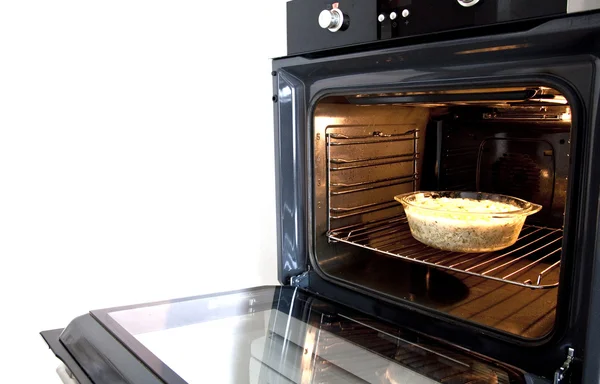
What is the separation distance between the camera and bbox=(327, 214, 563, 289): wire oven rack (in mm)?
1070

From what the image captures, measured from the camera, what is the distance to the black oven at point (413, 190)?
688 mm

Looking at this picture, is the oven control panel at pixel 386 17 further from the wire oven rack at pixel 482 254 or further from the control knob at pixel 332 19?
the wire oven rack at pixel 482 254

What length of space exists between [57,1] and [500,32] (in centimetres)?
100

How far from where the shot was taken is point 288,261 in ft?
3.80

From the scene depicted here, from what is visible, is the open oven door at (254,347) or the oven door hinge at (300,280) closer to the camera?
the open oven door at (254,347)

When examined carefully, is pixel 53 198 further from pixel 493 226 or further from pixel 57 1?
pixel 493 226

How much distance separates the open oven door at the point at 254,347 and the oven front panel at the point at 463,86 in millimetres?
38

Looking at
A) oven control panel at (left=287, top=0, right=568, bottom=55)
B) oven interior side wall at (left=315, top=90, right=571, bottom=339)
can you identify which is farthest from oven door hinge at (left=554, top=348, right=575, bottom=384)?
oven control panel at (left=287, top=0, right=568, bottom=55)

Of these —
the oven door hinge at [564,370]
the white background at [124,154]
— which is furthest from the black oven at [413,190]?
the white background at [124,154]

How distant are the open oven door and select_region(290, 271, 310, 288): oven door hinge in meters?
0.02

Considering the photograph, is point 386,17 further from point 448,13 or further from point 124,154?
point 124,154

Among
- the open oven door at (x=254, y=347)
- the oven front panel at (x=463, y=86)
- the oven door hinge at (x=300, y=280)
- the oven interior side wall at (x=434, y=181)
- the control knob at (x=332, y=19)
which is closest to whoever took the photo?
the oven front panel at (x=463, y=86)

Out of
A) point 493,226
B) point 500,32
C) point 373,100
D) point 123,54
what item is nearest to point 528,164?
point 493,226

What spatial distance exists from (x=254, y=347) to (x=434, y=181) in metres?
0.64
